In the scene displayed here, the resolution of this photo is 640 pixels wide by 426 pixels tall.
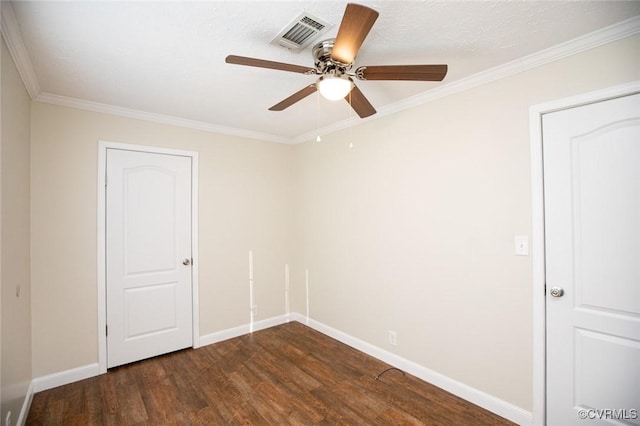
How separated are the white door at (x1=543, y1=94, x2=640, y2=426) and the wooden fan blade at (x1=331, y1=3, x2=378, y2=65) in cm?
145

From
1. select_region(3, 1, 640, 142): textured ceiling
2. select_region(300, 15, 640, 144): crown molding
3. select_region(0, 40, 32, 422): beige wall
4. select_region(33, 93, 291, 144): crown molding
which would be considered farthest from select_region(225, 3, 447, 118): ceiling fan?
select_region(33, 93, 291, 144): crown molding

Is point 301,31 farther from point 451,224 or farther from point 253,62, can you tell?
point 451,224

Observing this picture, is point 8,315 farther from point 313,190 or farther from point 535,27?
point 535,27

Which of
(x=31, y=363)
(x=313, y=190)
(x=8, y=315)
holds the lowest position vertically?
(x=31, y=363)

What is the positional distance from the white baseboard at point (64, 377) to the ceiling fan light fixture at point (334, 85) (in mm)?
3154

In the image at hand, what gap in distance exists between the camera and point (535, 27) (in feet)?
5.52

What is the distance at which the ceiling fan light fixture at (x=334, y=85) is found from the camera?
1.61 meters

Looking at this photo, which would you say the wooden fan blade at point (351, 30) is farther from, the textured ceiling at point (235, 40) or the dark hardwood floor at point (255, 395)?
the dark hardwood floor at point (255, 395)

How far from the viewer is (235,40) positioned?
1.77 metres

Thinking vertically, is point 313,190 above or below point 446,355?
above

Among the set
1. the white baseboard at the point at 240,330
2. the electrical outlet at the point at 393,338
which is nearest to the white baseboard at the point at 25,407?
the white baseboard at the point at 240,330

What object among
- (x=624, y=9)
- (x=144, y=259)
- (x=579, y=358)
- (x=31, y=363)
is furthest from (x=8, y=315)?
(x=624, y=9)

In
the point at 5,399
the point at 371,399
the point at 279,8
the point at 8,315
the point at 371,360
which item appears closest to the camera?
the point at 279,8

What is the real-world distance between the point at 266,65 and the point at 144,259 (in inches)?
96.8
